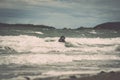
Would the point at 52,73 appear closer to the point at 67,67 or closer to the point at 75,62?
the point at 67,67

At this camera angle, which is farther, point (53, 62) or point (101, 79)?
point (53, 62)

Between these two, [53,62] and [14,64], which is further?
[53,62]

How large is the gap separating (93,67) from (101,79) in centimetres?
386

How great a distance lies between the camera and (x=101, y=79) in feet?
33.8

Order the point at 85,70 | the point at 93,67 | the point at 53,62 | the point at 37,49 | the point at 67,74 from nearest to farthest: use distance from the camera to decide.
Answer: the point at 67,74, the point at 85,70, the point at 93,67, the point at 53,62, the point at 37,49

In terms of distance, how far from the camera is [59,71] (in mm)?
12672

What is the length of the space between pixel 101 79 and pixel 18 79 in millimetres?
2923

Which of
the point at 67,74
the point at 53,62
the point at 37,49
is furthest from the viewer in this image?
the point at 37,49

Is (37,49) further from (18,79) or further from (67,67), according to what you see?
(18,79)

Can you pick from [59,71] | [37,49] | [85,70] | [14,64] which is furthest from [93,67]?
[37,49]

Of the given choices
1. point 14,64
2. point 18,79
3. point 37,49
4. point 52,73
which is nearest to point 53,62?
point 14,64

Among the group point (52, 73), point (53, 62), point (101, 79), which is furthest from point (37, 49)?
point (101, 79)

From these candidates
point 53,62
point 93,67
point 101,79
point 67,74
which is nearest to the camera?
point 101,79

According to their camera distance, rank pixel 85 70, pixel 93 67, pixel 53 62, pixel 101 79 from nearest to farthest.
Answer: pixel 101 79 → pixel 85 70 → pixel 93 67 → pixel 53 62
